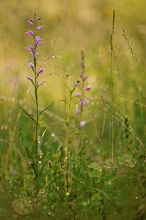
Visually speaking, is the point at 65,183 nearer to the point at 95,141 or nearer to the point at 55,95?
the point at 95,141

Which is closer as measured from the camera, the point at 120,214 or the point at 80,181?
the point at 120,214

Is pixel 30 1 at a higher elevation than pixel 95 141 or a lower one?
higher

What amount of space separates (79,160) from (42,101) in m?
2.71

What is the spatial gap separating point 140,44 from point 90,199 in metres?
3.54

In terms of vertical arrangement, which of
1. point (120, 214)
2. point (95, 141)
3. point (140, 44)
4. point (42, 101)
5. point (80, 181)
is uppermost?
point (140, 44)

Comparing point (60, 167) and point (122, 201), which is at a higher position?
point (60, 167)

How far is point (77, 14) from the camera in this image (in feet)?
27.6

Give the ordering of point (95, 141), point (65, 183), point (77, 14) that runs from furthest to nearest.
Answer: point (77, 14), point (95, 141), point (65, 183)

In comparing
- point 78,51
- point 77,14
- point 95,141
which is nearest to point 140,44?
point 78,51

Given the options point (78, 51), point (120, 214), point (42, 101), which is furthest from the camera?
point (78, 51)

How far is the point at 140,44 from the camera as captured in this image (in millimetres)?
6074

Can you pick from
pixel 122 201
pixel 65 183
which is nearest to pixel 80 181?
pixel 65 183

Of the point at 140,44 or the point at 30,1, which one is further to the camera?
the point at 30,1

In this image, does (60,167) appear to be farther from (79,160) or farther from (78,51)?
(78,51)
